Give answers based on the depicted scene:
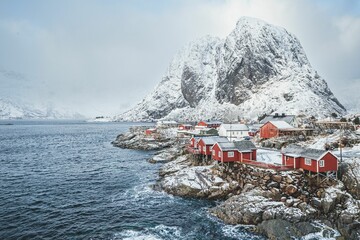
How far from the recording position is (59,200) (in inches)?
1594

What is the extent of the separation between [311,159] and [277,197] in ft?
25.8

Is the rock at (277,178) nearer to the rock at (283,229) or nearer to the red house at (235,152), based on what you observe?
the red house at (235,152)

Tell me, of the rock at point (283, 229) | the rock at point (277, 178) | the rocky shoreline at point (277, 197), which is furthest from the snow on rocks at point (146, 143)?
the rock at point (283, 229)

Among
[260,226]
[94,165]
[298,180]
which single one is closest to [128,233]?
[260,226]

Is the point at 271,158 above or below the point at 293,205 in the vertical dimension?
above

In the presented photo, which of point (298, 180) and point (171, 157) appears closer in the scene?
point (298, 180)

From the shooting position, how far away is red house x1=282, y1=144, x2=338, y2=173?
3678 cm

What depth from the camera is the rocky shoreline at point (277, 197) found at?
29375mm

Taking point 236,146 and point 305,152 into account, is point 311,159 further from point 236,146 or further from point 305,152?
point 236,146

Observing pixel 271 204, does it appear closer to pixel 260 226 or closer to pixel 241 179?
pixel 260 226

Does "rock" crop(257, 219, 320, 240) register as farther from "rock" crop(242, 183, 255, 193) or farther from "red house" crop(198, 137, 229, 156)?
"red house" crop(198, 137, 229, 156)

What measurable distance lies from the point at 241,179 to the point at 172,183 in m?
10.8

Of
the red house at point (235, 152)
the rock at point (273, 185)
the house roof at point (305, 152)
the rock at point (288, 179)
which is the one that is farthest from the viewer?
the red house at point (235, 152)

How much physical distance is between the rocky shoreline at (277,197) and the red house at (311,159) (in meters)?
1.35
